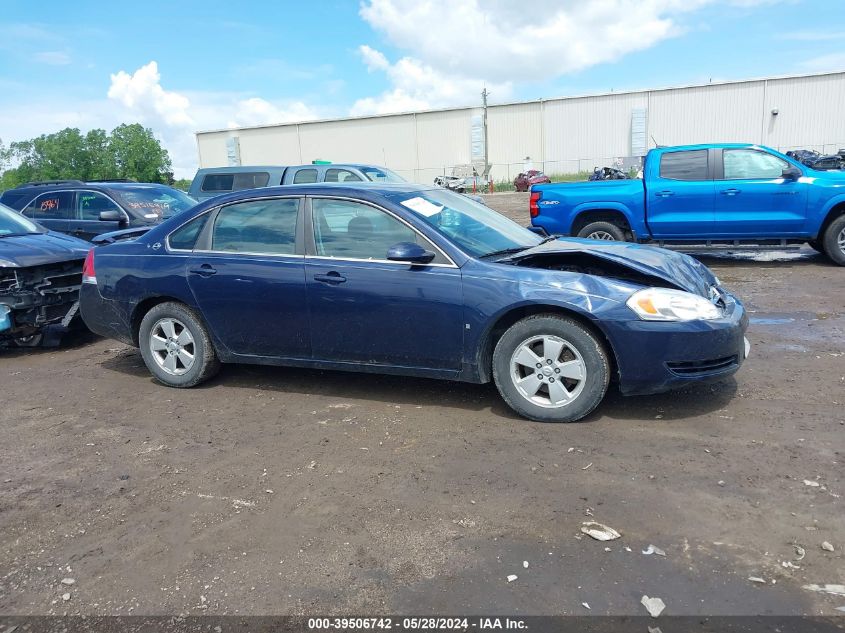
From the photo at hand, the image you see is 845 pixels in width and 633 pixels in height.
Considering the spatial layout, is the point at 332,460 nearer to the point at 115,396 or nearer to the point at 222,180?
the point at 115,396

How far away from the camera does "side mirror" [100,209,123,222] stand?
31.3ft

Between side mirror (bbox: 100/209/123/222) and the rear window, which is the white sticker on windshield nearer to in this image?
side mirror (bbox: 100/209/123/222)

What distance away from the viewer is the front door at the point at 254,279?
5172 mm

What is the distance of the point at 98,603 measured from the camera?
115 inches

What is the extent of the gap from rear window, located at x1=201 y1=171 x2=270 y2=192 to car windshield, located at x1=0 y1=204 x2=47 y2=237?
5.11m

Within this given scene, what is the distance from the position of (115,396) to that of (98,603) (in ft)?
10.1

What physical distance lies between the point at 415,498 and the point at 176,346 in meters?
2.89

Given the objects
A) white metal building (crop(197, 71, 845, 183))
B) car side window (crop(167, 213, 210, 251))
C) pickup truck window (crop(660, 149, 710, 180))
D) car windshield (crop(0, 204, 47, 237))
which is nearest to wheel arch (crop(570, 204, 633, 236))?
pickup truck window (crop(660, 149, 710, 180))

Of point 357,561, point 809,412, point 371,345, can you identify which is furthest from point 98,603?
point 809,412

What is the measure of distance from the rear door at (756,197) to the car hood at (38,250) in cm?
855

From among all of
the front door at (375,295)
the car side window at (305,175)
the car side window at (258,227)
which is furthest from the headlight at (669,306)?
the car side window at (305,175)

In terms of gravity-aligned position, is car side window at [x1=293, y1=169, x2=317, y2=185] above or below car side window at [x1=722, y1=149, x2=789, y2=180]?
above

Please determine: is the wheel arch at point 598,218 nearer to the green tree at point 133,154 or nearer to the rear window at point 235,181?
the rear window at point 235,181

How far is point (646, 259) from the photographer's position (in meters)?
4.93
